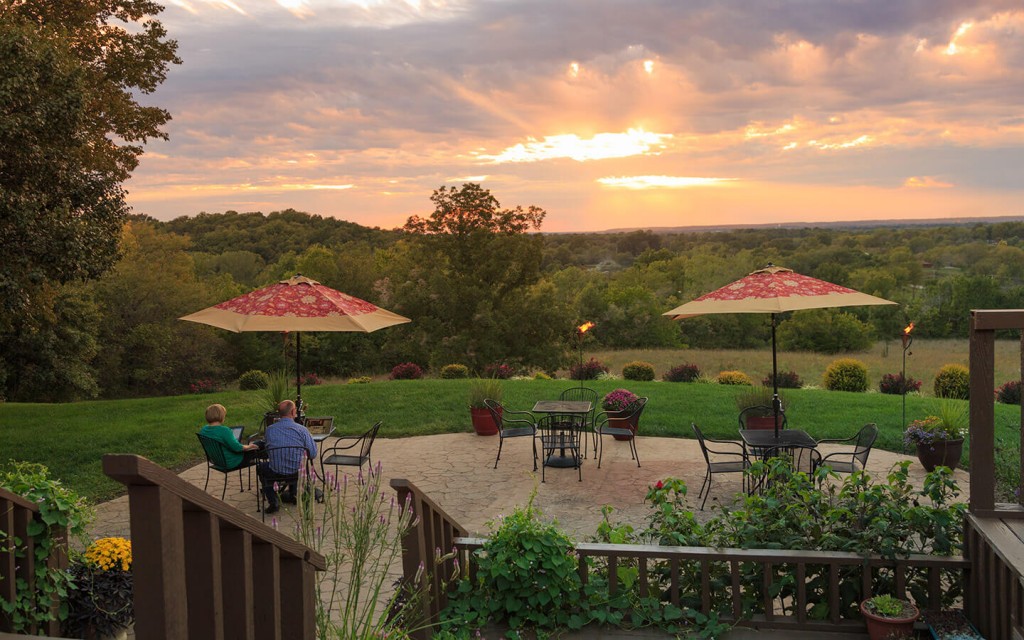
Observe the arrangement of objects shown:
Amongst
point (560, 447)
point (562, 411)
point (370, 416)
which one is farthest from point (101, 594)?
point (370, 416)

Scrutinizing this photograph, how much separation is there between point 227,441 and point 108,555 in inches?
120

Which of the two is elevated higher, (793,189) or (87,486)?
(793,189)

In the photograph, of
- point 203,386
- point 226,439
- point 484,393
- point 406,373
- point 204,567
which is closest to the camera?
point 204,567

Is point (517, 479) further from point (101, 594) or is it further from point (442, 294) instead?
point (442, 294)

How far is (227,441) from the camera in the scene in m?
7.06

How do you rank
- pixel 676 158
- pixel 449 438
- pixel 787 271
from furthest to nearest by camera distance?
pixel 676 158, pixel 449 438, pixel 787 271

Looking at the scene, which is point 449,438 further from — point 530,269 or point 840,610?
point 530,269

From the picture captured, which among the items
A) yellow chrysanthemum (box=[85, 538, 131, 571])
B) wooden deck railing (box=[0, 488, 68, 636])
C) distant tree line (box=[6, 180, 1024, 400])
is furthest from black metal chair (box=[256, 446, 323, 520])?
distant tree line (box=[6, 180, 1024, 400])

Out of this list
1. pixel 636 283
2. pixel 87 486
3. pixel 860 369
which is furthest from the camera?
pixel 636 283

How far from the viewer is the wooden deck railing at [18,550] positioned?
10.8 ft

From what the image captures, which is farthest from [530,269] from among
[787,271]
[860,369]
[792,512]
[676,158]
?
[792,512]

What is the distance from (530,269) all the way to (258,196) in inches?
656

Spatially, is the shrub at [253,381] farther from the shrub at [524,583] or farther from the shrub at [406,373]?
the shrub at [524,583]

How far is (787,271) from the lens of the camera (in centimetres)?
788
